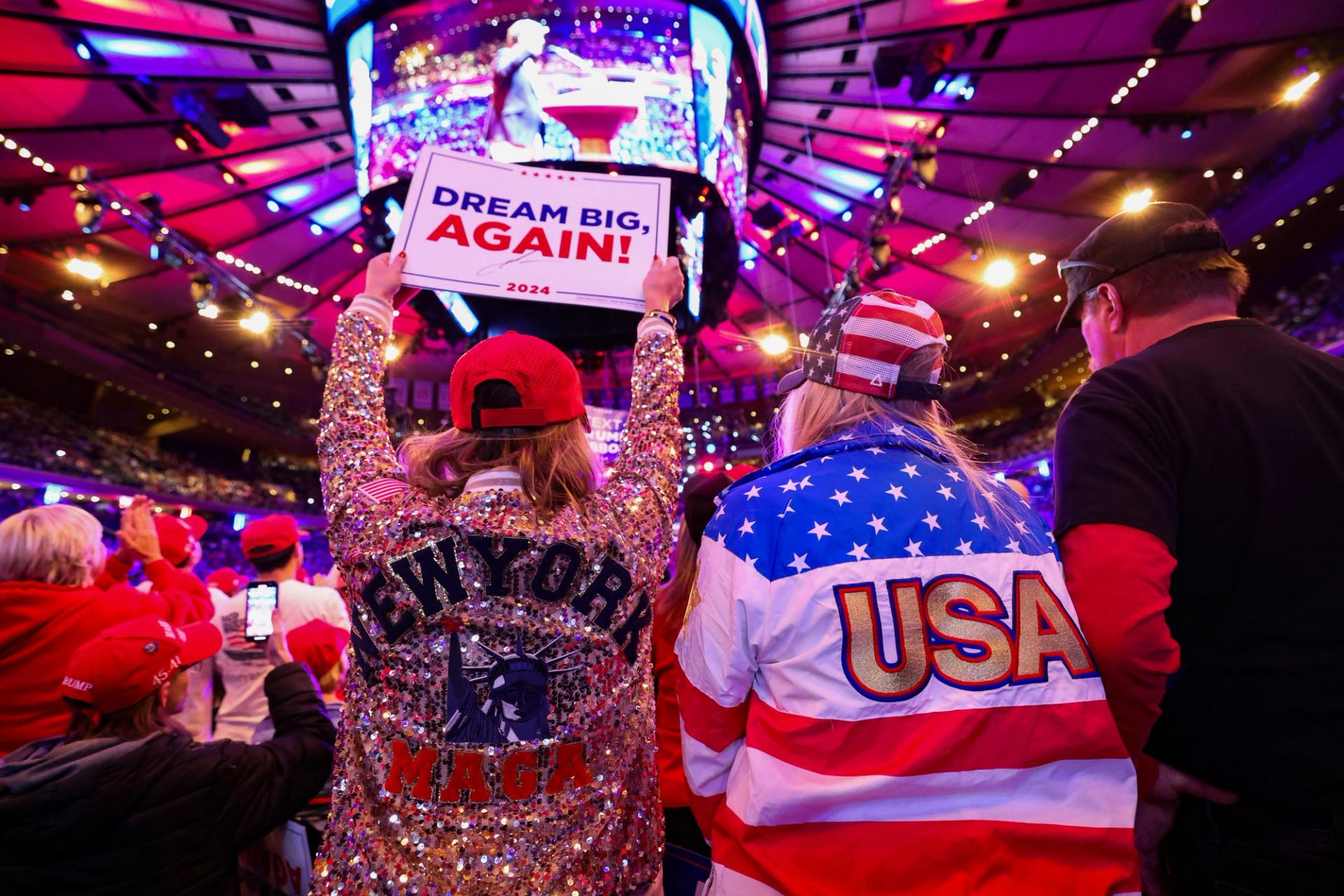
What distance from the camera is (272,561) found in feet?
12.4

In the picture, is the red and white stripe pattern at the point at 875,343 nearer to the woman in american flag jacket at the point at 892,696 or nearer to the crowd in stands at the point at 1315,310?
the woman in american flag jacket at the point at 892,696

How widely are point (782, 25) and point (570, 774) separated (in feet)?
27.4

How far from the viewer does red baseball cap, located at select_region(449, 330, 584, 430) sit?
1.55 m

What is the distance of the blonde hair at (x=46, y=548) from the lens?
261cm

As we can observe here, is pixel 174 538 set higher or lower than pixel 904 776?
higher

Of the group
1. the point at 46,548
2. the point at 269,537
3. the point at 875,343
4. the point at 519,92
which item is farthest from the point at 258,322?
the point at 875,343

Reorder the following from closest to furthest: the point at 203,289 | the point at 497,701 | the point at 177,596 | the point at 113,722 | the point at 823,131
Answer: the point at 497,701 → the point at 113,722 → the point at 177,596 → the point at 823,131 → the point at 203,289

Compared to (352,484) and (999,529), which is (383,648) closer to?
(352,484)

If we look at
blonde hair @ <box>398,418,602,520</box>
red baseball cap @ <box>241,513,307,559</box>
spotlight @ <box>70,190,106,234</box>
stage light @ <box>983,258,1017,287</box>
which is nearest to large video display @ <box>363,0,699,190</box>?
red baseball cap @ <box>241,513,307,559</box>

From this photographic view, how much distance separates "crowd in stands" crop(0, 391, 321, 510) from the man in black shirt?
20326 mm

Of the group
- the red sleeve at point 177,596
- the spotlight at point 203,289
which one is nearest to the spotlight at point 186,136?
the spotlight at point 203,289

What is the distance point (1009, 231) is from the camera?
511 inches

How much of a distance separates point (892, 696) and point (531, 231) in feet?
5.84

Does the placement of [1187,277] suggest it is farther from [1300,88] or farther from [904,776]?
[1300,88]
